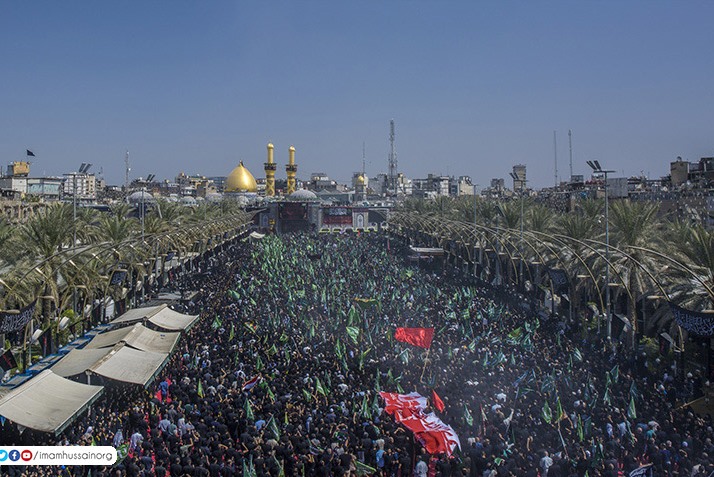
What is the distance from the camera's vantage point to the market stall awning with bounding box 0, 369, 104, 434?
13398mm

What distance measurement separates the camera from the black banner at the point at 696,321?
53.2 feet

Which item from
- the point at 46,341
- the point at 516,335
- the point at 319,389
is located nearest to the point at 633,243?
the point at 516,335

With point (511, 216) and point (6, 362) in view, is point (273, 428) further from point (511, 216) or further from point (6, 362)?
point (511, 216)

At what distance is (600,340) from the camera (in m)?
23.2

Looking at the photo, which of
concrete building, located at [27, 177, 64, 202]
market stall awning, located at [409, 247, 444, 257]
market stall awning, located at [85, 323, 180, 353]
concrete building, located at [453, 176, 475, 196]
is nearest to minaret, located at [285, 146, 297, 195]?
concrete building, located at [453, 176, 475, 196]

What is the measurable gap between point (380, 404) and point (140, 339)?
929 centimetres

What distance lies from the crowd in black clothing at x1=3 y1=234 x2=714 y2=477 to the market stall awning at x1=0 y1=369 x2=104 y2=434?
0.75 meters

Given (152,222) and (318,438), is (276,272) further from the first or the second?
(318,438)

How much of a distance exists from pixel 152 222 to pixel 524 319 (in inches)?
1025

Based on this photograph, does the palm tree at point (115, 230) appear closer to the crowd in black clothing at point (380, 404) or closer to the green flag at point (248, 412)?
the crowd in black clothing at point (380, 404)

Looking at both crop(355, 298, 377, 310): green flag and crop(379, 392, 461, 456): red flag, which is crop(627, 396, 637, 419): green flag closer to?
crop(379, 392, 461, 456): red flag

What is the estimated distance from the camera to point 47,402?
14.5 metres

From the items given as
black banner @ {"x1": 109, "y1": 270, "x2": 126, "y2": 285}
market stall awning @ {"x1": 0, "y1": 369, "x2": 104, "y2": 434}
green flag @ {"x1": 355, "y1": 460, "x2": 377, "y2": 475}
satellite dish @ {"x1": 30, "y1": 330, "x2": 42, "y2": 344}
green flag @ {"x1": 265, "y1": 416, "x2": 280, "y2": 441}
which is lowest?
green flag @ {"x1": 355, "y1": 460, "x2": 377, "y2": 475}

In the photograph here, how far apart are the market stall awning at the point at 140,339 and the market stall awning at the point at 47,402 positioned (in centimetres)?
408
